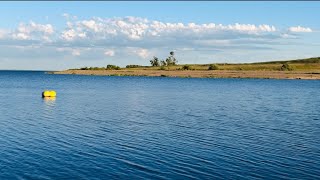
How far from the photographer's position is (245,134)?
145 feet

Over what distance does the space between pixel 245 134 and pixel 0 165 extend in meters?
25.0

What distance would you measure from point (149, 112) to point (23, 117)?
60.9ft

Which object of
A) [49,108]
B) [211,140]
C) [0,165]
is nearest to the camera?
[0,165]

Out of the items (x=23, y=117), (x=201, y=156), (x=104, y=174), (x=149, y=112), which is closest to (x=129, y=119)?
(x=149, y=112)

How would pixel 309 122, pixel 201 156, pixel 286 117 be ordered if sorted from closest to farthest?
pixel 201 156
pixel 309 122
pixel 286 117

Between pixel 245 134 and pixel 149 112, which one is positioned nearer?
pixel 245 134

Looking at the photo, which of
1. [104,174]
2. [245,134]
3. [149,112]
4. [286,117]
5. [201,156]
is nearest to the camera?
[104,174]

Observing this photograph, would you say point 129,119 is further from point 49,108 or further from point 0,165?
point 0,165

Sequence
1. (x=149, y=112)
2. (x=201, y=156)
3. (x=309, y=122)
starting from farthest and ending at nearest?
(x=149, y=112)
(x=309, y=122)
(x=201, y=156)

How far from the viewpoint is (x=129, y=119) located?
55562mm

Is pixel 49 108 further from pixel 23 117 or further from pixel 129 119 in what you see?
pixel 129 119

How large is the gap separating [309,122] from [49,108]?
4045 centimetres

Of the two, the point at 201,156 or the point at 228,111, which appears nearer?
the point at 201,156

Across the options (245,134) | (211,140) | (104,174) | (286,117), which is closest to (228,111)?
(286,117)
